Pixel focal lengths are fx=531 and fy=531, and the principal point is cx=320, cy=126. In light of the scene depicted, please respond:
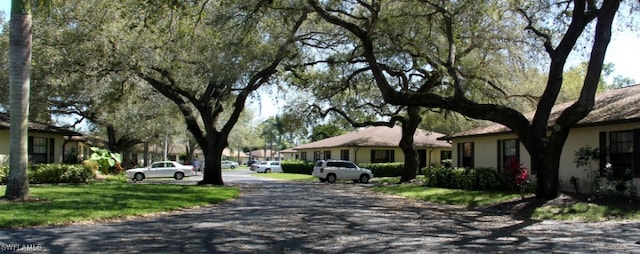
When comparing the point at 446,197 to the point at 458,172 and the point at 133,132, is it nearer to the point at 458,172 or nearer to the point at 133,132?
the point at 458,172

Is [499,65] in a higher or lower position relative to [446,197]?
higher

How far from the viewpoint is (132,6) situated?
14.9 meters

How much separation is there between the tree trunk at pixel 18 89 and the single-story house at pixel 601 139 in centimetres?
1718

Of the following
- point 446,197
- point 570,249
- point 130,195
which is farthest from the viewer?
point 446,197

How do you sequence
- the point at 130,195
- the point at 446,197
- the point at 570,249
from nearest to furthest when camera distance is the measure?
the point at 570,249 < the point at 130,195 < the point at 446,197

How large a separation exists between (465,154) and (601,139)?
33.6ft

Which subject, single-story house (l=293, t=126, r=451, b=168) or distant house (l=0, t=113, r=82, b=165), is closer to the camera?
distant house (l=0, t=113, r=82, b=165)

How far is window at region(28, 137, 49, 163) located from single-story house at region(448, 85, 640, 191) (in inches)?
875

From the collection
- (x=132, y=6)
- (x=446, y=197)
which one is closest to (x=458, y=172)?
(x=446, y=197)

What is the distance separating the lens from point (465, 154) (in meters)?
27.9

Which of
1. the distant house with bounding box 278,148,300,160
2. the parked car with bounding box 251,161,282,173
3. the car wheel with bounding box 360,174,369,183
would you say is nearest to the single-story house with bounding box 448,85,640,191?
the car wheel with bounding box 360,174,369,183

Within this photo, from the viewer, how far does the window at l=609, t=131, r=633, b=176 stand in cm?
1694

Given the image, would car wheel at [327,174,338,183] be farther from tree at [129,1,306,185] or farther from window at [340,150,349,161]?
window at [340,150,349,161]

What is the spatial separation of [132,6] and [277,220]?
7309mm
